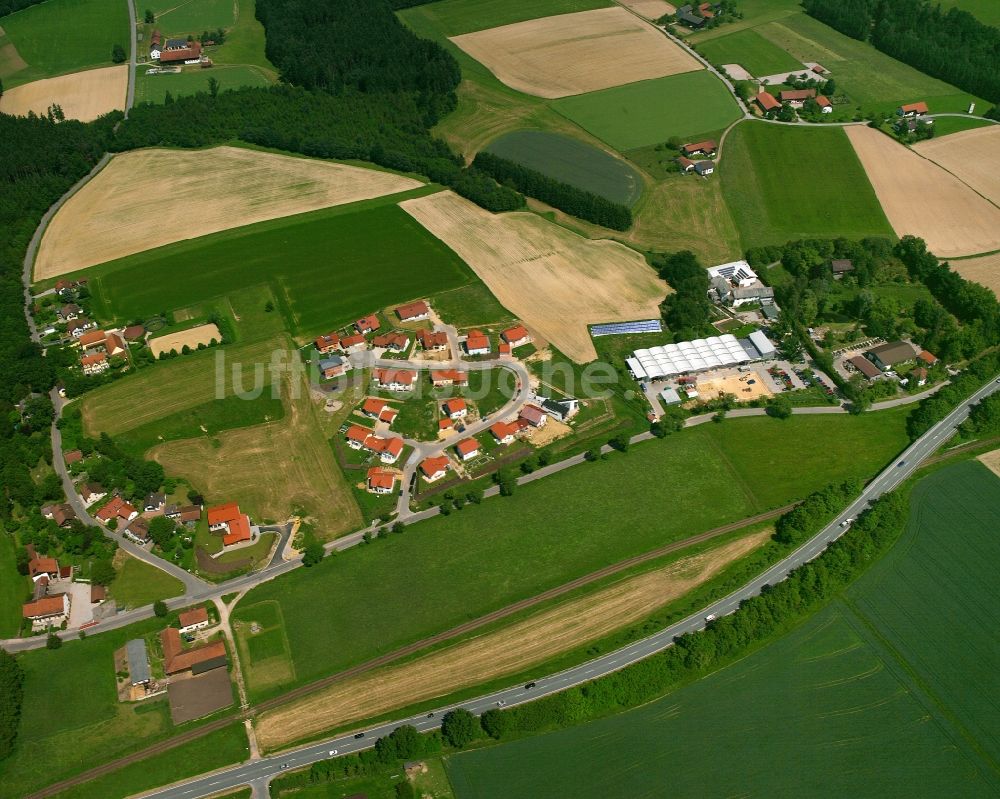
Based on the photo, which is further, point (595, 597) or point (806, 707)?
point (595, 597)

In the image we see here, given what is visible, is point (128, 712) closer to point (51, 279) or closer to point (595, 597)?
point (595, 597)

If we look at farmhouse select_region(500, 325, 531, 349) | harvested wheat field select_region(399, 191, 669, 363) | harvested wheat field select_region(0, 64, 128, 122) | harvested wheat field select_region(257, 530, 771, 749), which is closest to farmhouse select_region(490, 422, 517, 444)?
farmhouse select_region(500, 325, 531, 349)

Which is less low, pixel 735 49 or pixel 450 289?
pixel 735 49

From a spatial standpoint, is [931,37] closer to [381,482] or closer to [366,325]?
[366,325]

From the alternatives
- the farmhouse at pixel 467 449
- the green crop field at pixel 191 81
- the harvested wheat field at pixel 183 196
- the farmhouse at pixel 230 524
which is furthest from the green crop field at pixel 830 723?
the green crop field at pixel 191 81

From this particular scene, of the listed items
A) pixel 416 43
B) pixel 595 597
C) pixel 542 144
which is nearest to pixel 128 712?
pixel 595 597

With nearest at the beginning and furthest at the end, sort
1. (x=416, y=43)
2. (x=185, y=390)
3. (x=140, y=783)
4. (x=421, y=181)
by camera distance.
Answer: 1. (x=140, y=783)
2. (x=185, y=390)
3. (x=421, y=181)
4. (x=416, y=43)

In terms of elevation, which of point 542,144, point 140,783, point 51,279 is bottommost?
point 140,783
